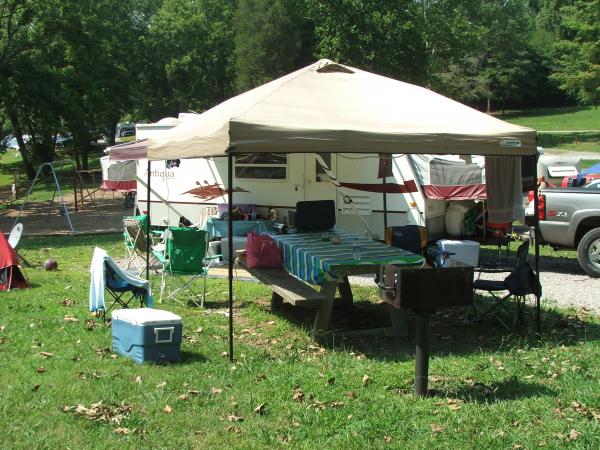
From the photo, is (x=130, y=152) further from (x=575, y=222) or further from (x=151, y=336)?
(x=575, y=222)

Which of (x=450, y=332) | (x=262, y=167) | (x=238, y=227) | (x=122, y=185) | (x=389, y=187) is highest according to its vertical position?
(x=262, y=167)

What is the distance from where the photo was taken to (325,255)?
7340mm

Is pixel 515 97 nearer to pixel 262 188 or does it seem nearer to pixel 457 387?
pixel 262 188

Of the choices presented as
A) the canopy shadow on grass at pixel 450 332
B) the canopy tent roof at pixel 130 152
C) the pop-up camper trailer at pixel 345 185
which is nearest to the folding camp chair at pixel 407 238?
the canopy shadow on grass at pixel 450 332

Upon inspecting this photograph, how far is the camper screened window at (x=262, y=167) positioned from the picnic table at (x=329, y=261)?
4.71 m

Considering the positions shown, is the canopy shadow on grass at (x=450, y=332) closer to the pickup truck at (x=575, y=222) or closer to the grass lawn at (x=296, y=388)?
the grass lawn at (x=296, y=388)

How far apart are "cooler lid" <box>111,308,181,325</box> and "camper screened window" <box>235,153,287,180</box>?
7137mm

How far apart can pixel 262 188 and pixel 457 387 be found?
27.7 feet

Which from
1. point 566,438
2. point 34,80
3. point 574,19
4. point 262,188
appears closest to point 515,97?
point 574,19

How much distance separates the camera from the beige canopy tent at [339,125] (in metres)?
6.23

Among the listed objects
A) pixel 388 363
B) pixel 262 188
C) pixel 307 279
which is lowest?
pixel 388 363

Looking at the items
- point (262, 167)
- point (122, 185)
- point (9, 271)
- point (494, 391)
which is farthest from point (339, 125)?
point (122, 185)

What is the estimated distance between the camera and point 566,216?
35.5 ft

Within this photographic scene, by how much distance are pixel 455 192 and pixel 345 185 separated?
1.97 m
